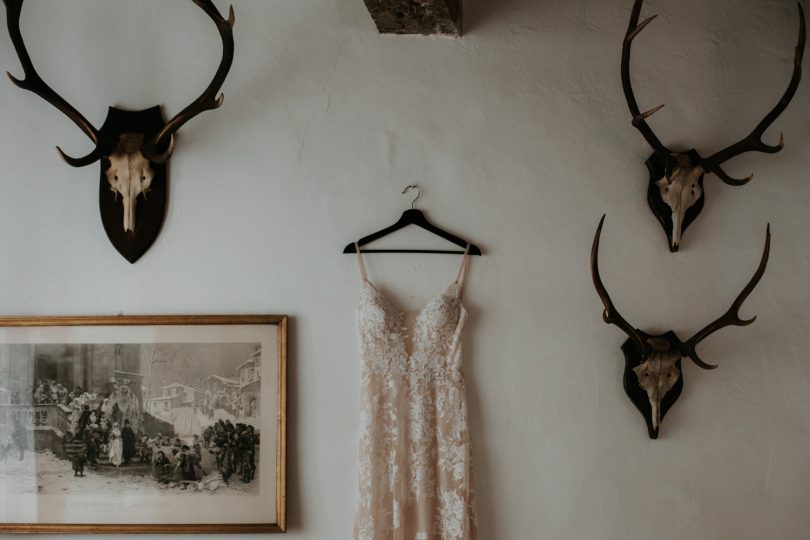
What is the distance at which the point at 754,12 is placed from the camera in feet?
7.84

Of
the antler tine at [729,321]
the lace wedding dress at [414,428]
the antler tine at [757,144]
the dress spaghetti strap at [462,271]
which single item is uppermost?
the antler tine at [757,144]

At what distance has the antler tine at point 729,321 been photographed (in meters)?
2.13

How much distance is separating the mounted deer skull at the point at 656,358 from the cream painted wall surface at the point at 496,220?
5cm

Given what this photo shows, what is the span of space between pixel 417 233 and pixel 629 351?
0.78 m

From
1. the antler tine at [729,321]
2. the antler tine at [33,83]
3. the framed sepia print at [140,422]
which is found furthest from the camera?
the framed sepia print at [140,422]

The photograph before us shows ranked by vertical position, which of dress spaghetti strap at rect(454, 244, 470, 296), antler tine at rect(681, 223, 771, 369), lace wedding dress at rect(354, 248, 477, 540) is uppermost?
dress spaghetti strap at rect(454, 244, 470, 296)

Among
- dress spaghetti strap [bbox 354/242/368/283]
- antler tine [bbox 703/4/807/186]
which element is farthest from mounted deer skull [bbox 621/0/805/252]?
dress spaghetti strap [bbox 354/242/368/283]

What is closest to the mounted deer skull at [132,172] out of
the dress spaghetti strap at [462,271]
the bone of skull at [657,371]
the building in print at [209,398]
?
the building in print at [209,398]

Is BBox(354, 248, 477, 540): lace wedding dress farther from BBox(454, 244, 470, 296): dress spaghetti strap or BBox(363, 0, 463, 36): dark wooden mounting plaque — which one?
BBox(363, 0, 463, 36): dark wooden mounting plaque

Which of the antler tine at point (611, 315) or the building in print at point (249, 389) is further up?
the antler tine at point (611, 315)

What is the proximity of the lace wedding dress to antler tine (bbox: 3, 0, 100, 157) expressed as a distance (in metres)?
0.97

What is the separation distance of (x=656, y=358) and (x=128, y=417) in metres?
1.68

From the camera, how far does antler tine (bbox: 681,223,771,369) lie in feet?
7.00

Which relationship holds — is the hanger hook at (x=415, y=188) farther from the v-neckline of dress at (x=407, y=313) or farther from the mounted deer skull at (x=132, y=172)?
the mounted deer skull at (x=132, y=172)
